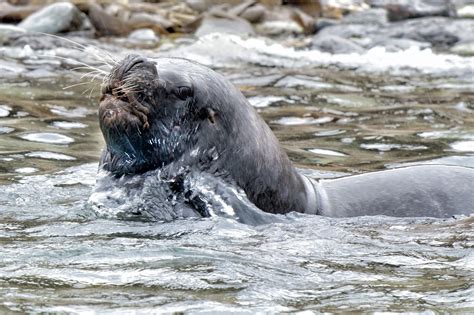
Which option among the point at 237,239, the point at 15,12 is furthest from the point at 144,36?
the point at 237,239

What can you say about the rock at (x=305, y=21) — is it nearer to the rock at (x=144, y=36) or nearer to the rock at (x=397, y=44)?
the rock at (x=397, y=44)

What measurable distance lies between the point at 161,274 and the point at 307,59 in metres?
11.2

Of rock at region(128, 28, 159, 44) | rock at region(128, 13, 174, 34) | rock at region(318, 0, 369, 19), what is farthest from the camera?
rock at region(318, 0, 369, 19)

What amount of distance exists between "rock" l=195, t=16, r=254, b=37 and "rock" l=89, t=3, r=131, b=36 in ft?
4.12

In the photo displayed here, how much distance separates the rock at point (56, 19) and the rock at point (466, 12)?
318 inches

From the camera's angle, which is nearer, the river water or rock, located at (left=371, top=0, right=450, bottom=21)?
the river water

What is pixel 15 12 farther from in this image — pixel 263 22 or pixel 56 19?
pixel 263 22

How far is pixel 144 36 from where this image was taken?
1814cm

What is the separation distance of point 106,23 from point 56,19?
1.13 m

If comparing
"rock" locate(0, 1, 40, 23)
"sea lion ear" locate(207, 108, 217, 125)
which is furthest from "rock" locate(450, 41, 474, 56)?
"sea lion ear" locate(207, 108, 217, 125)

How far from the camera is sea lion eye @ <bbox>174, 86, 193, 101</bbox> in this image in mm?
6184

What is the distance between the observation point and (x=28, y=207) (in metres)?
6.43

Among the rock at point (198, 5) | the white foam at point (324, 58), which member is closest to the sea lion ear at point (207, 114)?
the white foam at point (324, 58)

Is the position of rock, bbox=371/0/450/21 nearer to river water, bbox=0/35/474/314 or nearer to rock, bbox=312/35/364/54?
rock, bbox=312/35/364/54
